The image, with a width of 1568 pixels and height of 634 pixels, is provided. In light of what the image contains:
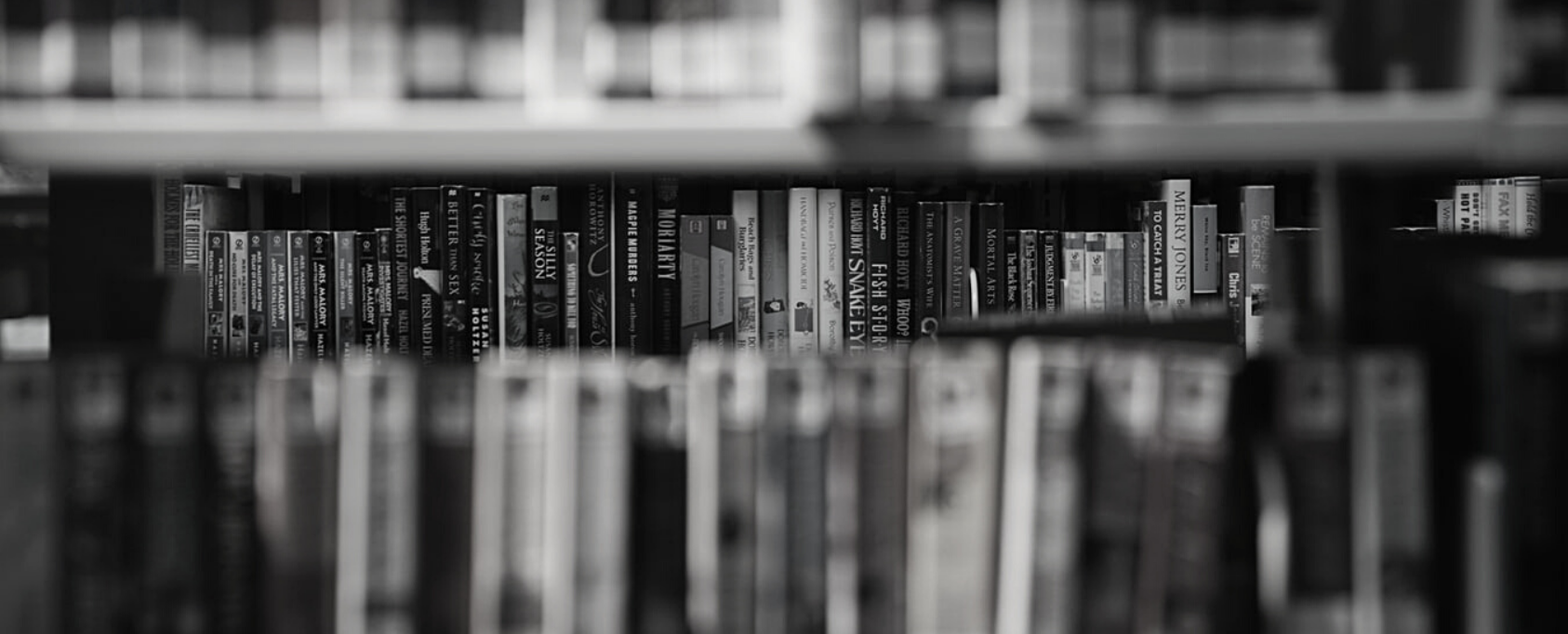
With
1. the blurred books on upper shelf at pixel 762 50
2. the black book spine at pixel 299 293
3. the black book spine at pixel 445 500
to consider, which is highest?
the blurred books on upper shelf at pixel 762 50

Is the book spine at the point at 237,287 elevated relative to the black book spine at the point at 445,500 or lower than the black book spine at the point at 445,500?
elevated

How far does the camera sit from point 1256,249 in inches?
41.9

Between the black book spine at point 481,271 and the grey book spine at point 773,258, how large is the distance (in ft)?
0.77

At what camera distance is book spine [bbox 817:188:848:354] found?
3.28ft

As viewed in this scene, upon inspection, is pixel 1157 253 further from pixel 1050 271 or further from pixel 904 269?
pixel 904 269

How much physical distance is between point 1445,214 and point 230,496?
1.07 meters

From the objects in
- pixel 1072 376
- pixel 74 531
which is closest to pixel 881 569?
pixel 1072 376

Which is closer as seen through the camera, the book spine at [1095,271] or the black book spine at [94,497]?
the black book spine at [94,497]

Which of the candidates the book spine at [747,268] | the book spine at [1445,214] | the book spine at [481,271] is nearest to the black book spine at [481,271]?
the book spine at [481,271]

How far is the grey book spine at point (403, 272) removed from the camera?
1.00m

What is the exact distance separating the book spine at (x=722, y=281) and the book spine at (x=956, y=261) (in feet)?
0.62

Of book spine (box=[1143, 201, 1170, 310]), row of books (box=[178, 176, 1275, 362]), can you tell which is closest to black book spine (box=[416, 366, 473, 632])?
row of books (box=[178, 176, 1275, 362])

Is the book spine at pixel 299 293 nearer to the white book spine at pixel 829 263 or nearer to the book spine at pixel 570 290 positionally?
the book spine at pixel 570 290

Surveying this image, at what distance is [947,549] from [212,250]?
726 millimetres
